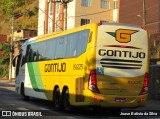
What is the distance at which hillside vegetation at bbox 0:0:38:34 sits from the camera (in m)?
105

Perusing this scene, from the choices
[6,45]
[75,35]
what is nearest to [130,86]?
[75,35]

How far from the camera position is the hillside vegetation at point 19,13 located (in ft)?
343

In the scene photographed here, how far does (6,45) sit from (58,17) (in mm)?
15411

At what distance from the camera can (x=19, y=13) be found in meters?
111

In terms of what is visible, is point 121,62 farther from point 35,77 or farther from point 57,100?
point 35,77

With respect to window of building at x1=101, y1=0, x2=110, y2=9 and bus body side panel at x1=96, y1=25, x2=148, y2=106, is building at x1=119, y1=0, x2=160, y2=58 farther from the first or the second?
bus body side panel at x1=96, y1=25, x2=148, y2=106

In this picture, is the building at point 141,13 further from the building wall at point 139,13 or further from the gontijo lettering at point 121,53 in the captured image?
the gontijo lettering at point 121,53

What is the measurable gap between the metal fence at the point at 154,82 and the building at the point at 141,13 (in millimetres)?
30131

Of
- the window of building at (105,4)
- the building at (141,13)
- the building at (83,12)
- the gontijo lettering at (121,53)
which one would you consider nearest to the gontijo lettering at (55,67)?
the gontijo lettering at (121,53)

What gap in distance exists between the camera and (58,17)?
70.6 meters

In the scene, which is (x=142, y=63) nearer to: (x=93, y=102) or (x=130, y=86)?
(x=130, y=86)

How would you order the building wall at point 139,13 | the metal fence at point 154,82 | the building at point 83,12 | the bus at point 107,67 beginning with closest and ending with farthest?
the bus at point 107,67 < the metal fence at point 154,82 < the building wall at point 139,13 < the building at point 83,12

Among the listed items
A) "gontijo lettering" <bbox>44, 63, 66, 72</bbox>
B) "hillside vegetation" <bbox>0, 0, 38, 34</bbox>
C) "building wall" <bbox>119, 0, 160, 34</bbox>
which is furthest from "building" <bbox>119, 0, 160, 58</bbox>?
"hillside vegetation" <bbox>0, 0, 38, 34</bbox>

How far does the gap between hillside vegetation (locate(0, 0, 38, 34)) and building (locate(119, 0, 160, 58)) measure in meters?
39.4
